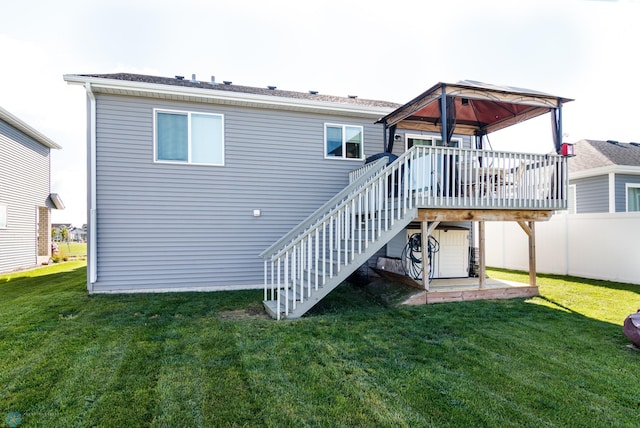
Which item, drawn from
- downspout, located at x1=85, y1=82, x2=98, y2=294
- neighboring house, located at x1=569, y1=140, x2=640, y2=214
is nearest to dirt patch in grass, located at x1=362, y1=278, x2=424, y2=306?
downspout, located at x1=85, y1=82, x2=98, y2=294

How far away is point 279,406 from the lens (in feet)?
8.59

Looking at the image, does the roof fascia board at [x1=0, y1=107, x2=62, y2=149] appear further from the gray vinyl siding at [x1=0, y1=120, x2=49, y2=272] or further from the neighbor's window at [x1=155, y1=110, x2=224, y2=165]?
the neighbor's window at [x1=155, y1=110, x2=224, y2=165]

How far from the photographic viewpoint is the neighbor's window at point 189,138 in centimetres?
710

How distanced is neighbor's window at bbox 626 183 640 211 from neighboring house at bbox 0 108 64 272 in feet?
65.9

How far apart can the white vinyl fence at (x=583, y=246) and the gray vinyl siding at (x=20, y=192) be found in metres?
15.9

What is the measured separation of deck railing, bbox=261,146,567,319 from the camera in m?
5.19

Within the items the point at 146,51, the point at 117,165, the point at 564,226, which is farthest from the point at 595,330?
the point at 146,51

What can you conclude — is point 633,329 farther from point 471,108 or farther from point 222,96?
point 222,96

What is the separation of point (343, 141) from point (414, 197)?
310cm

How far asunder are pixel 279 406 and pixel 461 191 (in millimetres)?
5019

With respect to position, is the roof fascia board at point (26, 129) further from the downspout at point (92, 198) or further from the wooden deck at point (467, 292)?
the wooden deck at point (467, 292)

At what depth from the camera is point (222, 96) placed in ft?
23.2

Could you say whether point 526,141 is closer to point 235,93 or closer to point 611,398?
point 235,93

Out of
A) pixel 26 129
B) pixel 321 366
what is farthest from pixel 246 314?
pixel 26 129
